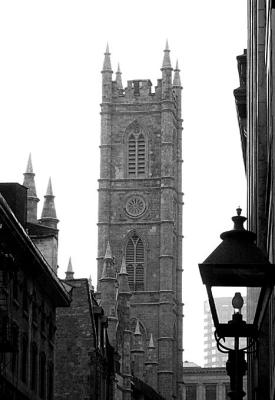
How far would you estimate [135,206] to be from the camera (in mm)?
129875

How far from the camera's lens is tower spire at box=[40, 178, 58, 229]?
60.1m

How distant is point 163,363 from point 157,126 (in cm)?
2573

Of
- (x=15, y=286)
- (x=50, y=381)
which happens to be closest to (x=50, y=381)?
(x=50, y=381)

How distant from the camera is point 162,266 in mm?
125562

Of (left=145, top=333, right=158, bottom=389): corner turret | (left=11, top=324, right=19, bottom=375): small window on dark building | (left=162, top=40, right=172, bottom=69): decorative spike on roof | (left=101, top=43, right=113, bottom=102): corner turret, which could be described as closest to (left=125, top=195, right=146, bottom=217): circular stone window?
(left=101, top=43, right=113, bottom=102): corner turret

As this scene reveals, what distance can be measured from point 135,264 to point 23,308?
8540cm

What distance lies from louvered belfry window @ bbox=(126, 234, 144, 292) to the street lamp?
378 ft

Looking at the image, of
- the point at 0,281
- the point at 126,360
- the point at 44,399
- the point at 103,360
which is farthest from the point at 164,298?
the point at 0,281

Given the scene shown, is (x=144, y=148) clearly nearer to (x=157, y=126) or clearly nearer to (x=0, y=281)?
(x=157, y=126)

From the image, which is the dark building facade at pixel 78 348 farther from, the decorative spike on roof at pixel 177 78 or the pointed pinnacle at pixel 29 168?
the decorative spike on roof at pixel 177 78

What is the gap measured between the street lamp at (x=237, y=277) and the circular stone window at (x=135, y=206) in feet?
388

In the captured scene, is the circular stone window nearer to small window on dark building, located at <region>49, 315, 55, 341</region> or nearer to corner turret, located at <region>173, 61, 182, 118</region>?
corner turret, located at <region>173, 61, 182, 118</region>

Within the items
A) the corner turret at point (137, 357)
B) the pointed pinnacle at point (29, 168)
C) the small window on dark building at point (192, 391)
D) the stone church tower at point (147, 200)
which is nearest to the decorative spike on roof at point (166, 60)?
the stone church tower at point (147, 200)

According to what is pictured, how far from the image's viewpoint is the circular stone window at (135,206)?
129m
